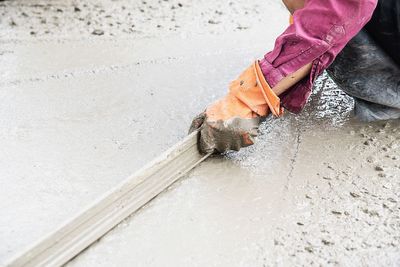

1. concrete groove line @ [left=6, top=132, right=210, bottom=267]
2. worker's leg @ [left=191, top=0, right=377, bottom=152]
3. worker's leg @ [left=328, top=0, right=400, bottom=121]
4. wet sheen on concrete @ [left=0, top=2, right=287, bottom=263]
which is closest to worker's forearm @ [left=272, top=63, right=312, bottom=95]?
worker's leg @ [left=191, top=0, right=377, bottom=152]

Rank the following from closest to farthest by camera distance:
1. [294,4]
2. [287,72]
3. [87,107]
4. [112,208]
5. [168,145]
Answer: [112,208] → [287,72] → [294,4] → [168,145] → [87,107]

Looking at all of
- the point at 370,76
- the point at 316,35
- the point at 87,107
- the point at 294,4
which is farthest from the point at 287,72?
the point at 87,107

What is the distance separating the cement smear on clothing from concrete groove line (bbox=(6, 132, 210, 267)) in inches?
1.4

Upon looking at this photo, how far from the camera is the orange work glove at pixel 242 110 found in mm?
1997

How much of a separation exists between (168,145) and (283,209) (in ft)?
1.97

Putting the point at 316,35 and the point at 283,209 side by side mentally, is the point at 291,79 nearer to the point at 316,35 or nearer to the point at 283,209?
the point at 316,35

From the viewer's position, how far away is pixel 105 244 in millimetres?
1771

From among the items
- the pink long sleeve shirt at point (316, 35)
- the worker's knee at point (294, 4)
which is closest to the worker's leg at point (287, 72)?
the pink long sleeve shirt at point (316, 35)

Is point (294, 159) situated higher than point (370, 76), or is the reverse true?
point (370, 76)

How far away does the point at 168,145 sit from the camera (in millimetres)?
2256

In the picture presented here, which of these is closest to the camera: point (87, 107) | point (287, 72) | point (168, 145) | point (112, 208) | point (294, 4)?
point (112, 208)

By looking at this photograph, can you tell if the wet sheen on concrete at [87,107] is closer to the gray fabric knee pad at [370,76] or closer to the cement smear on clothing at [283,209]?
the cement smear on clothing at [283,209]

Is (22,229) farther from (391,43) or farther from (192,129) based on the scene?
(391,43)

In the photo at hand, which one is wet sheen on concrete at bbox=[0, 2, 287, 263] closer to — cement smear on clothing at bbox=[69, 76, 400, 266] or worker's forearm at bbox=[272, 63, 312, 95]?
cement smear on clothing at bbox=[69, 76, 400, 266]
